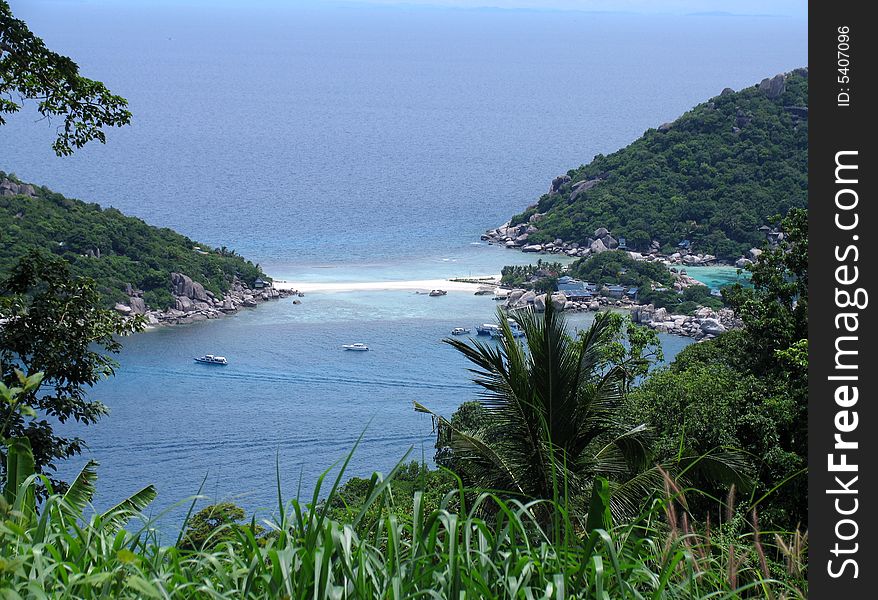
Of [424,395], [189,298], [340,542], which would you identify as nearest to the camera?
[340,542]

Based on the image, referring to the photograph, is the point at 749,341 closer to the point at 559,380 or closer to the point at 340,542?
the point at 559,380

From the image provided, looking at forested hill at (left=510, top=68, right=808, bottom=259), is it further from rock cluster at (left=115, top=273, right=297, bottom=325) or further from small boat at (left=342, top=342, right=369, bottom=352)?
small boat at (left=342, top=342, right=369, bottom=352)

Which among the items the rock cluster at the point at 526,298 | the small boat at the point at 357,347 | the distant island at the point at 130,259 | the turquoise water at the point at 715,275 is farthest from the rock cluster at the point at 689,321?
the distant island at the point at 130,259

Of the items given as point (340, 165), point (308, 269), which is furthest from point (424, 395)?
point (340, 165)

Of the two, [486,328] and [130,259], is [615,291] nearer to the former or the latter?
[486,328]

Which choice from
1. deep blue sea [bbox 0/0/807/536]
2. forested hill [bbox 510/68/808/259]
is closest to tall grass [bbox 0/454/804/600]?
deep blue sea [bbox 0/0/807/536]

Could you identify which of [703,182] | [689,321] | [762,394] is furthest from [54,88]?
[703,182]

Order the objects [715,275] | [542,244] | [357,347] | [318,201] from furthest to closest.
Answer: [318,201]
[542,244]
[715,275]
[357,347]

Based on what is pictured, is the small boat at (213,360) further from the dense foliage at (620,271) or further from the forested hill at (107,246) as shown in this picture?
the dense foliage at (620,271)
